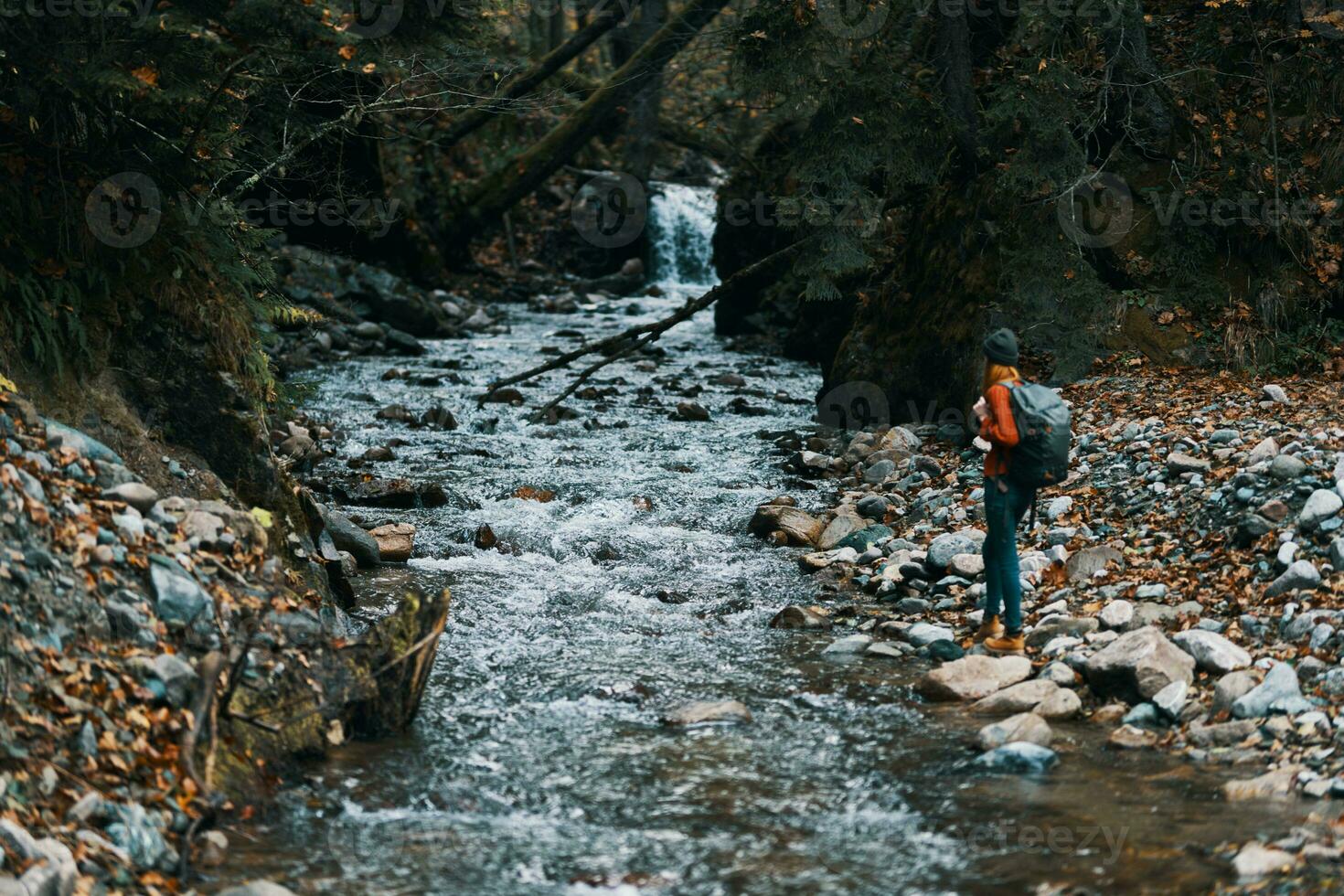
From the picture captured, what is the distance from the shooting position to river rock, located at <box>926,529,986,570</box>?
8.62 metres

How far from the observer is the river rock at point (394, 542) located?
358 inches

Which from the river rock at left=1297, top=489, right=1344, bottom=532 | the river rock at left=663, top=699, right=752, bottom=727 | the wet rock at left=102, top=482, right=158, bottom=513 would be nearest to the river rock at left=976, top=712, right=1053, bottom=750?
the river rock at left=663, top=699, right=752, bottom=727

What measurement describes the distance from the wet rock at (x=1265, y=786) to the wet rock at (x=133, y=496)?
16.7 ft

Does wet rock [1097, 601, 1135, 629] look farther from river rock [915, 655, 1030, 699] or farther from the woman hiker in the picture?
river rock [915, 655, 1030, 699]

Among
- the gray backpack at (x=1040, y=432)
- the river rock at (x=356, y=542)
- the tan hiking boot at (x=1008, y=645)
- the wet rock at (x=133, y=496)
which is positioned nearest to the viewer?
the wet rock at (x=133, y=496)

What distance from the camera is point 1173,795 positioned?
5160 mm

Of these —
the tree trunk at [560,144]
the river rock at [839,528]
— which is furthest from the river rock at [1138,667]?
the tree trunk at [560,144]

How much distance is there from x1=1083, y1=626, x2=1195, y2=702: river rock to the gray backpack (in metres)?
0.99

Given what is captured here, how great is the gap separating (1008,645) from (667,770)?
2574 mm

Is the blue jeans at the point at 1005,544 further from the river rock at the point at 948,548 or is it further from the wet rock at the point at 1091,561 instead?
the river rock at the point at 948,548

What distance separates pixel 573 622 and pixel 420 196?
15.4 metres

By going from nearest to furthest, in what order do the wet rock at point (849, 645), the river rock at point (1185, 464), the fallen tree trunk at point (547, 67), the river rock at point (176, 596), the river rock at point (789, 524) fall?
the river rock at point (176, 596), the wet rock at point (849, 645), the river rock at point (1185, 464), the river rock at point (789, 524), the fallen tree trunk at point (547, 67)

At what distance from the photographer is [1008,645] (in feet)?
23.5

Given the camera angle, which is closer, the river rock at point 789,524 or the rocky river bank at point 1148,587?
the rocky river bank at point 1148,587
